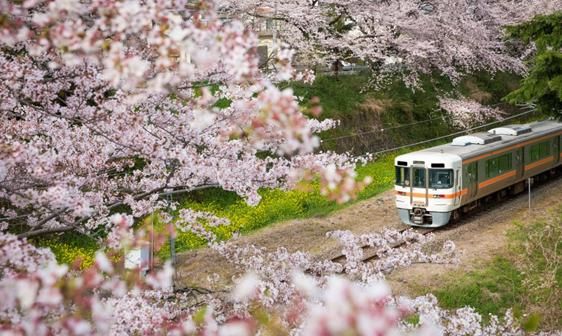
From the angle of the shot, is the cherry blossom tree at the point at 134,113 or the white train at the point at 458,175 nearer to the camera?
the cherry blossom tree at the point at 134,113

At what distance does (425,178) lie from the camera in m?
14.5

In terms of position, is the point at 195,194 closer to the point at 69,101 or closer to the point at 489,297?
the point at 489,297

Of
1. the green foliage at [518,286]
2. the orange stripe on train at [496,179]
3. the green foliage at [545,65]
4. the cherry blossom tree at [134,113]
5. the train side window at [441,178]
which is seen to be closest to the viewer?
the cherry blossom tree at [134,113]

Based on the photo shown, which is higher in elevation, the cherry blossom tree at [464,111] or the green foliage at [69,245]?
the green foliage at [69,245]

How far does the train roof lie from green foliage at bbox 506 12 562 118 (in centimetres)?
298

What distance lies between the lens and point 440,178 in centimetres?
1431

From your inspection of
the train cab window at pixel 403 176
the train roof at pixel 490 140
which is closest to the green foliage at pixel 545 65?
the train roof at pixel 490 140

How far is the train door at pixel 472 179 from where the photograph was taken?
14653mm

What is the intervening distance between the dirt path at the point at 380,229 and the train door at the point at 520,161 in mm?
666

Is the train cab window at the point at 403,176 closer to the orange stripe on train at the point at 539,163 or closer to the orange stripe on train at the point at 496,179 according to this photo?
the orange stripe on train at the point at 496,179

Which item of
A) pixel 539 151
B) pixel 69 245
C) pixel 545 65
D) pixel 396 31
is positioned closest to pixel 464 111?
pixel 396 31

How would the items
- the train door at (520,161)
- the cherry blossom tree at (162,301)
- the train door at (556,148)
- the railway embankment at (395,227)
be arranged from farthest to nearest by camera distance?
the train door at (556,148) < the train door at (520,161) < the railway embankment at (395,227) < the cherry blossom tree at (162,301)

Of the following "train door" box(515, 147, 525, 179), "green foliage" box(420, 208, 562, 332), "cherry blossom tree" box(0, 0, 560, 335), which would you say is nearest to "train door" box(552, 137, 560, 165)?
"train door" box(515, 147, 525, 179)

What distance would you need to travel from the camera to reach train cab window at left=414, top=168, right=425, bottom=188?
572 inches
